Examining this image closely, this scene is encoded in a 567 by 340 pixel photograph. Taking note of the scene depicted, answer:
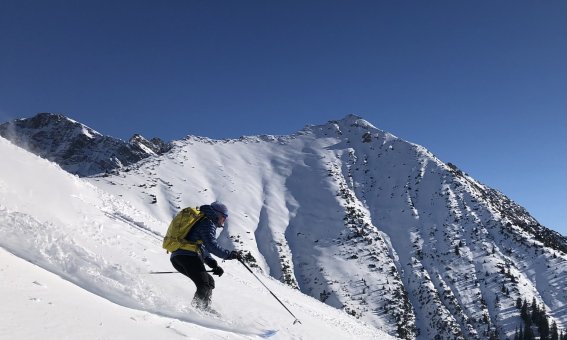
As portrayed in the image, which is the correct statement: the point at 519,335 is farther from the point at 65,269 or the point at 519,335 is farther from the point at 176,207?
the point at 65,269

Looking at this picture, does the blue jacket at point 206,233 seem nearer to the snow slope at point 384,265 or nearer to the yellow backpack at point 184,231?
the yellow backpack at point 184,231

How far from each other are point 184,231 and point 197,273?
0.92 meters

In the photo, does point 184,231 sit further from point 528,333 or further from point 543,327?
point 543,327

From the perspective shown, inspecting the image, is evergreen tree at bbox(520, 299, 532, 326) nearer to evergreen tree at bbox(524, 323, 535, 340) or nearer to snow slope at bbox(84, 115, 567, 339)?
snow slope at bbox(84, 115, 567, 339)

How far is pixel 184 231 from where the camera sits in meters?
9.71

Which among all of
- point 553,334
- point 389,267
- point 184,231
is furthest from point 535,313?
point 184,231

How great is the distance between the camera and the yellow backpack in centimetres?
966

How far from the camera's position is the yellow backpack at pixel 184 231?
9664 millimetres

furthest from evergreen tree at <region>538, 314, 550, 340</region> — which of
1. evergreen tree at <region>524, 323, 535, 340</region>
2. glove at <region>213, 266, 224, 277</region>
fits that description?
glove at <region>213, 266, 224, 277</region>

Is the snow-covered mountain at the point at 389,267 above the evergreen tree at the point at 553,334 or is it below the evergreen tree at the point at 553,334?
above

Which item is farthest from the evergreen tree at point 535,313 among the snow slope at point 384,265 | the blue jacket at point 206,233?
the blue jacket at point 206,233

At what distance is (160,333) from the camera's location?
664cm

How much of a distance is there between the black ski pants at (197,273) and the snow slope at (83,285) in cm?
43

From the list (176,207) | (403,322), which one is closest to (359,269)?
(403,322)
